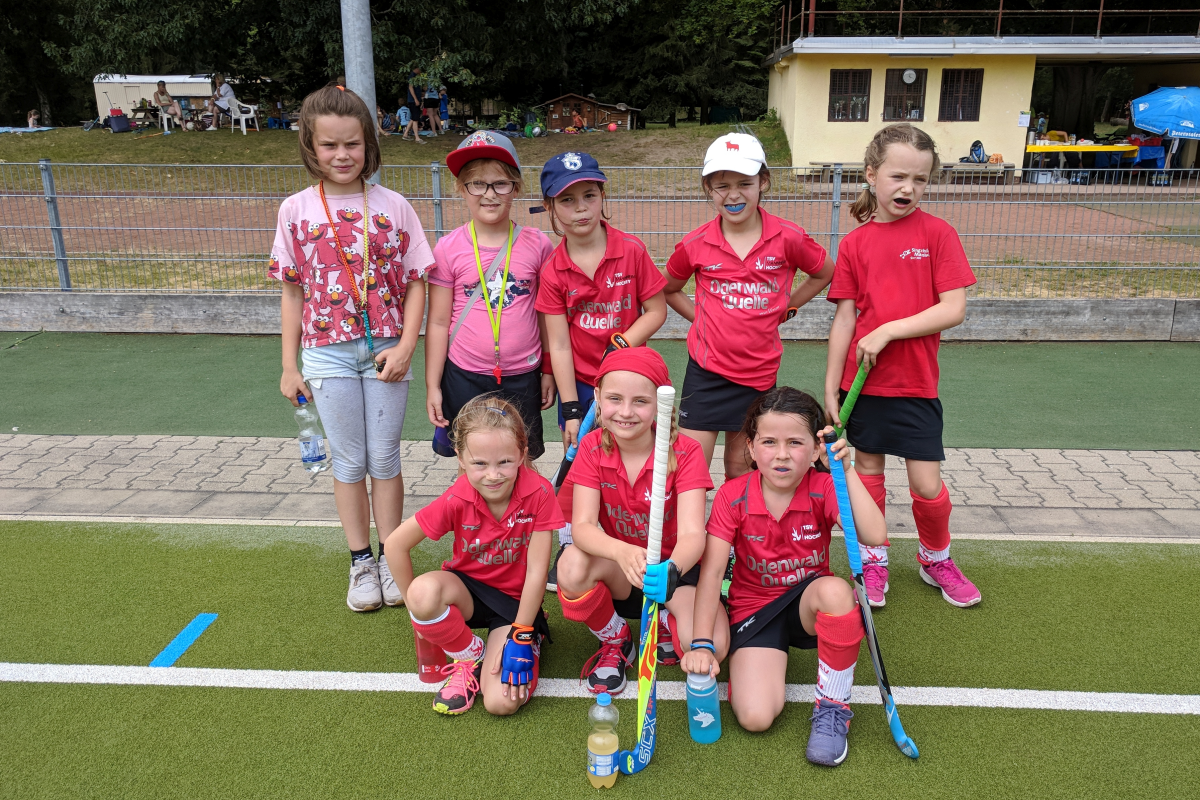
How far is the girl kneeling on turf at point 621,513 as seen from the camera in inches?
115

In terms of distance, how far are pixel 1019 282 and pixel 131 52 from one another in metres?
24.6

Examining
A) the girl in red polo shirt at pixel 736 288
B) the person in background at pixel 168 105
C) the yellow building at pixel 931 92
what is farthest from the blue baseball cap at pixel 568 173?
the person in background at pixel 168 105

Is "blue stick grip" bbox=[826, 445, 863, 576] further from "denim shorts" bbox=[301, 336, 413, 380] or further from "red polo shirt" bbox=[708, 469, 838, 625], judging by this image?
"denim shorts" bbox=[301, 336, 413, 380]

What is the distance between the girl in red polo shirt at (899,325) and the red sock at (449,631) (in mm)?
1681

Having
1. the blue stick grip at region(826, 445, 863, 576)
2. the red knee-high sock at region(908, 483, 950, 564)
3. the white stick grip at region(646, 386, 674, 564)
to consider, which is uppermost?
the white stick grip at region(646, 386, 674, 564)

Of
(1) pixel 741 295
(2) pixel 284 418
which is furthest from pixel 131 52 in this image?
(1) pixel 741 295

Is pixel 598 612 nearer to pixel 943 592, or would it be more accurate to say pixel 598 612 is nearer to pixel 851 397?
pixel 851 397

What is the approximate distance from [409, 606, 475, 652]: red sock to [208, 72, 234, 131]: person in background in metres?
25.4

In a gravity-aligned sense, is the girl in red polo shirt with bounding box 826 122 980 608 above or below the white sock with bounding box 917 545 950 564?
above

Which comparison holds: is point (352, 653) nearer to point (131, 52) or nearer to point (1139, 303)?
point (1139, 303)

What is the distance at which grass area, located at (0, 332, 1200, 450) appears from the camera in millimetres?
5875

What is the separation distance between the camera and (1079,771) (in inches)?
106

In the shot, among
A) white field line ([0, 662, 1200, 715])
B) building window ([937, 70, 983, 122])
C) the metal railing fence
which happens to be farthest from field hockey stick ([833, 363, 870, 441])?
building window ([937, 70, 983, 122])

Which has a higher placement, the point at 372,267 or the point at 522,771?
the point at 372,267
